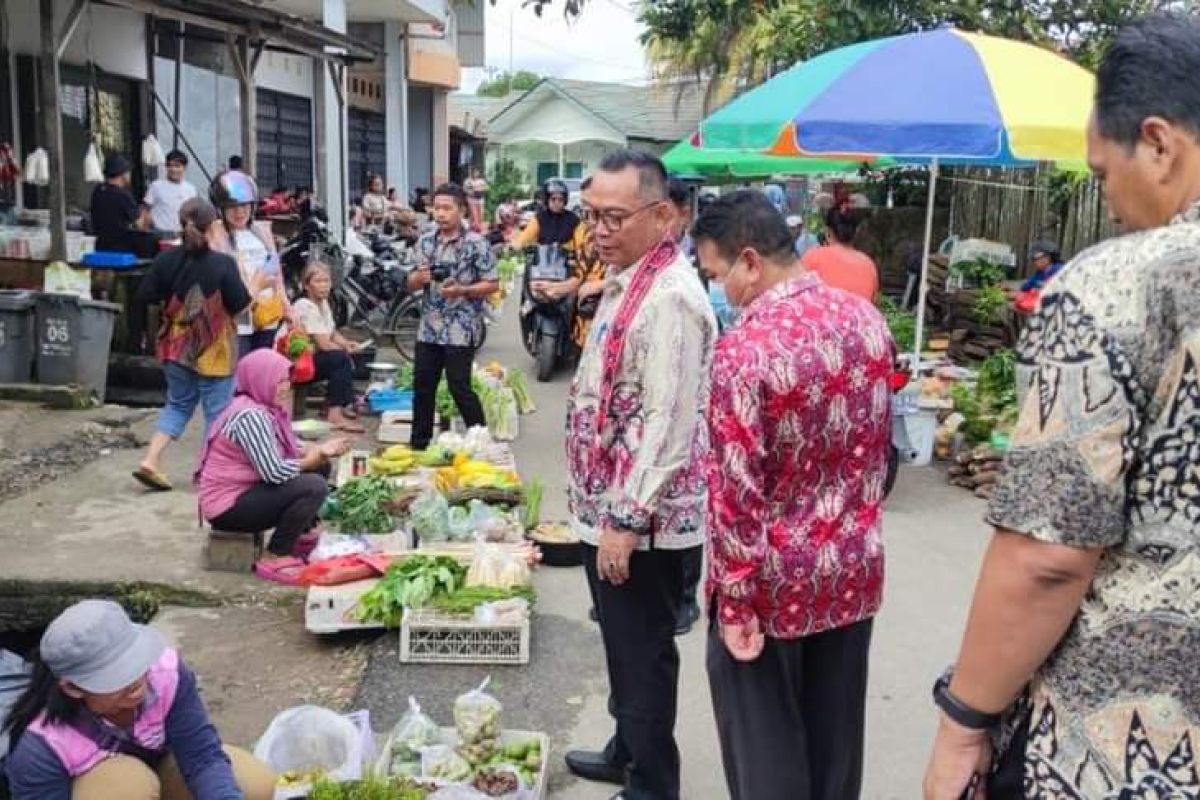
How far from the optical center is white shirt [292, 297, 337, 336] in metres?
8.84

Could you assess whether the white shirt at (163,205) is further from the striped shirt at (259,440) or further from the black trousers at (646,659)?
the black trousers at (646,659)

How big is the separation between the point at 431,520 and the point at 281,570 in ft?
2.51

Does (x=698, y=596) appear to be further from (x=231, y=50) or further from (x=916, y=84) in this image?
(x=231, y=50)

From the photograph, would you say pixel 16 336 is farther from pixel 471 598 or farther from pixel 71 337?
pixel 471 598

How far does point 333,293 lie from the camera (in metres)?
12.2

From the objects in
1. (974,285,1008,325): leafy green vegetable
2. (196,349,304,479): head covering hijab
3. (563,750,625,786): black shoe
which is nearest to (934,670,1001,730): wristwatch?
(563,750,625,786): black shoe

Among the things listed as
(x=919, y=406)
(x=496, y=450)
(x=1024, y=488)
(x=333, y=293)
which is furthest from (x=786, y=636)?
(x=333, y=293)

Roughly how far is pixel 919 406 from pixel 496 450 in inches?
121

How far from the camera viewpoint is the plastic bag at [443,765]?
3508 millimetres

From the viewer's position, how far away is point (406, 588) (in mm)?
4809

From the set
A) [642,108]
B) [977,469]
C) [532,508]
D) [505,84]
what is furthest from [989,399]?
[505,84]

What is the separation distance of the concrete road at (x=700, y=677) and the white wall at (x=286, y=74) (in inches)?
564

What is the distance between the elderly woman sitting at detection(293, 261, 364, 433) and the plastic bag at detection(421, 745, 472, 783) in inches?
212

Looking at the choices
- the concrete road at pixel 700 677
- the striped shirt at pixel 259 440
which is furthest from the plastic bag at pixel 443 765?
the striped shirt at pixel 259 440
